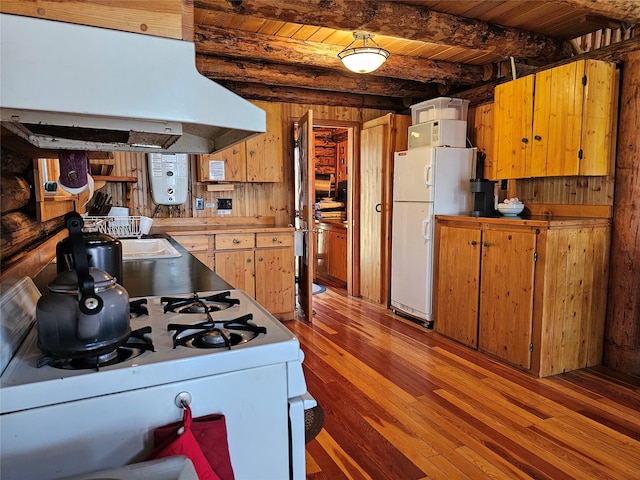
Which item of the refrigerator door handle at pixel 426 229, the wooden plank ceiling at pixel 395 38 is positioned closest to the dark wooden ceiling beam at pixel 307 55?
the wooden plank ceiling at pixel 395 38

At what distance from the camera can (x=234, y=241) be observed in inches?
159

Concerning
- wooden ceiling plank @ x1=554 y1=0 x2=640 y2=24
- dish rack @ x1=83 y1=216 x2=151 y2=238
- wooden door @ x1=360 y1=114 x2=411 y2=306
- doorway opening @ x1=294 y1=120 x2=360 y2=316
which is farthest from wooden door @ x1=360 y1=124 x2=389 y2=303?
dish rack @ x1=83 y1=216 x2=151 y2=238

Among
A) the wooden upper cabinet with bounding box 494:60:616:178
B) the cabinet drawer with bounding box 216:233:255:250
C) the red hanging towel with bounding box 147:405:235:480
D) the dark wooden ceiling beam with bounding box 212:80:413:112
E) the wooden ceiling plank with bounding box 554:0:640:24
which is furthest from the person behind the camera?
the dark wooden ceiling beam with bounding box 212:80:413:112

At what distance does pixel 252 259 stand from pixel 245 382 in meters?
3.20

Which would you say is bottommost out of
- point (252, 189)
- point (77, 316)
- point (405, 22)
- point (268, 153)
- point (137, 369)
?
point (137, 369)

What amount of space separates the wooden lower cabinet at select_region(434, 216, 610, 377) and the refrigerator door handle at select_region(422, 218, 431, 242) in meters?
0.48

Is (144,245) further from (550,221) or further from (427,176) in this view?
(550,221)

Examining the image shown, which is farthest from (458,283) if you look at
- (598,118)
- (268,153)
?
(268,153)

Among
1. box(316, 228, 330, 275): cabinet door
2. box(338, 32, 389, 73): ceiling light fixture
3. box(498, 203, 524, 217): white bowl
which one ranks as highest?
box(338, 32, 389, 73): ceiling light fixture

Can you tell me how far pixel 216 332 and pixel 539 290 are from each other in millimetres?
2568

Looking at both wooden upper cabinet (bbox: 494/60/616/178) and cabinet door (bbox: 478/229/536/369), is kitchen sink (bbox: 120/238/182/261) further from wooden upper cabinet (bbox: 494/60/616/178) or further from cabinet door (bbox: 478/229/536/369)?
wooden upper cabinet (bbox: 494/60/616/178)

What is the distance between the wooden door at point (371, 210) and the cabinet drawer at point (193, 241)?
6.58 ft

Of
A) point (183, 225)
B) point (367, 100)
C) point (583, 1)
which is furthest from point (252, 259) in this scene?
point (583, 1)

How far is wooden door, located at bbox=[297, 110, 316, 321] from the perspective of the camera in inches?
163
